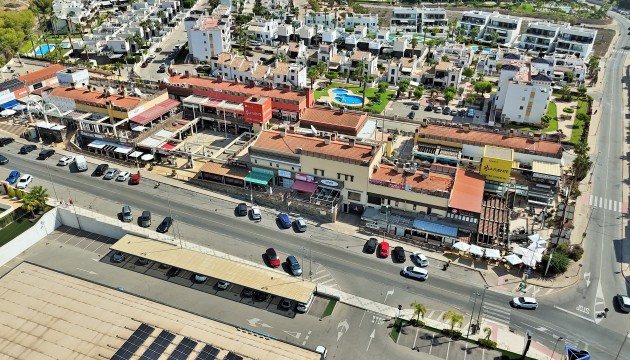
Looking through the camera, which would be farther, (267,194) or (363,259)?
(267,194)

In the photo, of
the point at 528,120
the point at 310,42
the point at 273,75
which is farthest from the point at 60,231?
the point at 310,42

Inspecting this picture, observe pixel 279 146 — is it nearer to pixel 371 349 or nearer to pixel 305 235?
pixel 305 235

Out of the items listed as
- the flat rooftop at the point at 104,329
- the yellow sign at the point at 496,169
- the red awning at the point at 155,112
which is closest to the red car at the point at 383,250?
the yellow sign at the point at 496,169

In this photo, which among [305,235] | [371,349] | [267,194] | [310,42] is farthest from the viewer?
[310,42]

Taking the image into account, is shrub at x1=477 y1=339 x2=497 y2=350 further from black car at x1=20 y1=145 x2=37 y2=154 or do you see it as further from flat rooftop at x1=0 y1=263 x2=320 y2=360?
black car at x1=20 y1=145 x2=37 y2=154

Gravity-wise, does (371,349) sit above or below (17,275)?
below

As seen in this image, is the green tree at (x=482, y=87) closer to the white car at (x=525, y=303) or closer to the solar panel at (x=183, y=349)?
the white car at (x=525, y=303)
